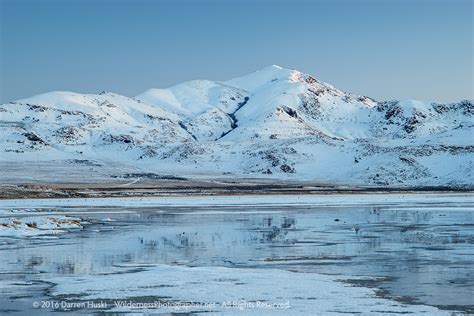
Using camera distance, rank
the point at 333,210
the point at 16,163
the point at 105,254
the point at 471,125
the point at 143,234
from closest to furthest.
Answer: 1. the point at 105,254
2. the point at 143,234
3. the point at 333,210
4. the point at 16,163
5. the point at 471,125

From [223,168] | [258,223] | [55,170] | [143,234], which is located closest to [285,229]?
[258,223]

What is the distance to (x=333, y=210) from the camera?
64188mm

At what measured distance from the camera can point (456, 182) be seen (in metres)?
137

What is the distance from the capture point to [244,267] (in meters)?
27.1

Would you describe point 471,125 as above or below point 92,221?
above

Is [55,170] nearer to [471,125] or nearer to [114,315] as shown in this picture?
[471,125]

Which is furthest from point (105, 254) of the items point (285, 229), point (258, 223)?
point (258, 223)

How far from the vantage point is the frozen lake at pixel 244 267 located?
2030 cm

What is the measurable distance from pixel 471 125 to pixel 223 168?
63.1 m

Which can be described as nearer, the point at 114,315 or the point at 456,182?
the point at 114,315

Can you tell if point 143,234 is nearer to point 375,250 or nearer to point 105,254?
point 105,254

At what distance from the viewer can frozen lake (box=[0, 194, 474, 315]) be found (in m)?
20.3

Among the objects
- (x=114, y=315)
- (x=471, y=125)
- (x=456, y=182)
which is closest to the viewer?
(x=114, y=315)

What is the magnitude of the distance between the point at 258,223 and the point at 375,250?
1729 cm
